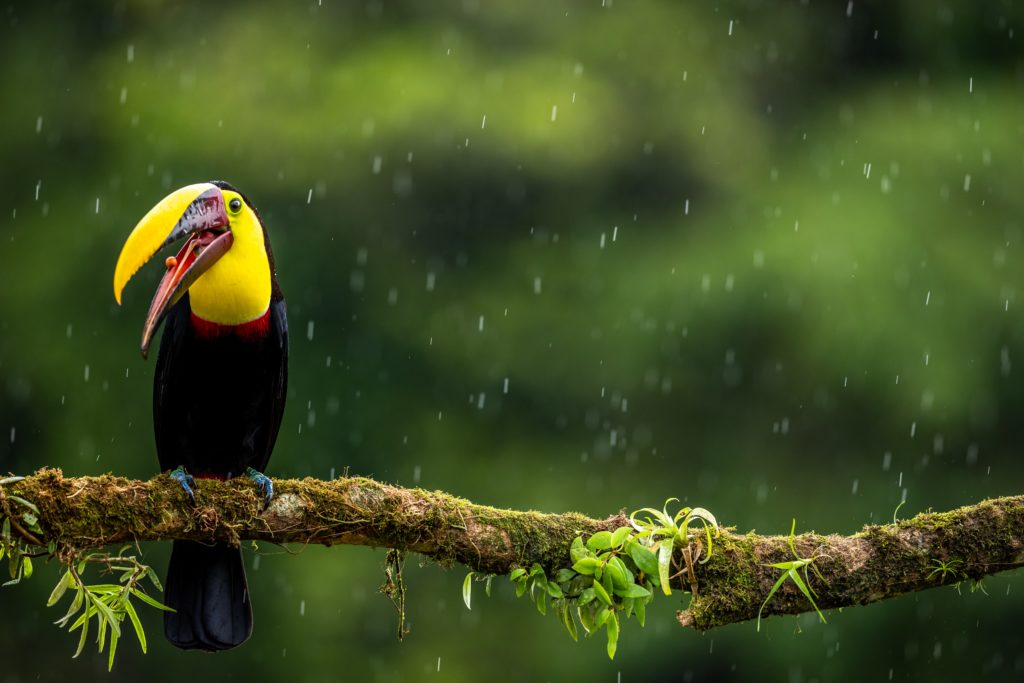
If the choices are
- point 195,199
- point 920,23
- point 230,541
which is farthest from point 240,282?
point 920,23

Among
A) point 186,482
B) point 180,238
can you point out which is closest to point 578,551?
point 186,482

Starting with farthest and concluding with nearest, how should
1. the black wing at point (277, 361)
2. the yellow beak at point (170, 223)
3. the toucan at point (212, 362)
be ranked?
the black wing at point (277, 361) < the toucan at point (212, 362) < the yellow beak at point (170, 223)

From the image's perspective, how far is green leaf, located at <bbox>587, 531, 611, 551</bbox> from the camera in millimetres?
2752

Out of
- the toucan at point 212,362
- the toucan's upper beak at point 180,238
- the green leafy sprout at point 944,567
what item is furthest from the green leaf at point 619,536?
the toucan's upper beak at point 180,238

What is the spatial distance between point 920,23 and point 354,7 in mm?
2880

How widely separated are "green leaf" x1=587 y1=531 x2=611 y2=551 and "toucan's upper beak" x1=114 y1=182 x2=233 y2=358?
3.38ft

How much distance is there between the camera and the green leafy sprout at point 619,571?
2.72m

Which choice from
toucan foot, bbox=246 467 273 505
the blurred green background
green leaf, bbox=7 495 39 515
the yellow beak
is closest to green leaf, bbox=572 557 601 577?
toucan foot, bbox=246 467 273 505

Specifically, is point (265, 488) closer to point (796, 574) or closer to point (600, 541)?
point (600, 541)

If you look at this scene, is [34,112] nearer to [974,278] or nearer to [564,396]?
[564,396]

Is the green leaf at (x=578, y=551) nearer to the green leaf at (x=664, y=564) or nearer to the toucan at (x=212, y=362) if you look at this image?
the green leaf at (x=664, y=564)

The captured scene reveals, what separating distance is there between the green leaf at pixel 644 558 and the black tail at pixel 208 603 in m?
0.97

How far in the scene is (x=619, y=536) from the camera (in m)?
2.73

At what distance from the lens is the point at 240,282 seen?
327 cm
